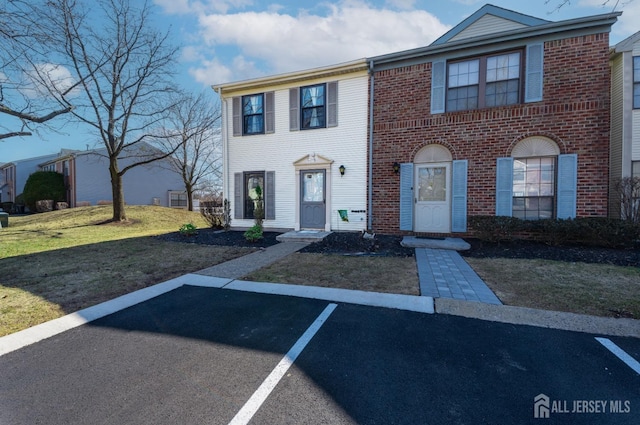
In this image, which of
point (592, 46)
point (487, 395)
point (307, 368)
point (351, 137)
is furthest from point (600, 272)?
point (351, 137)

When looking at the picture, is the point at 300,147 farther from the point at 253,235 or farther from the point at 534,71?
the point at 534,71

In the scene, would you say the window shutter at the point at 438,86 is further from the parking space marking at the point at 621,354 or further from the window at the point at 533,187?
the parking space marking at the point at 621,354

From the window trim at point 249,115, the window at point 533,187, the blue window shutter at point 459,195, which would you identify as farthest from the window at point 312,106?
the window at point 533,187

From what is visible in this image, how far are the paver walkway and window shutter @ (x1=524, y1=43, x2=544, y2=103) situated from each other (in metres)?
5.16

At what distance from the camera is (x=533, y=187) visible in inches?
318

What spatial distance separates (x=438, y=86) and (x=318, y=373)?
898cm

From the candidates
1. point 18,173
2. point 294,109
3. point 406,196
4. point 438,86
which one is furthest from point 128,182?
point 438,86

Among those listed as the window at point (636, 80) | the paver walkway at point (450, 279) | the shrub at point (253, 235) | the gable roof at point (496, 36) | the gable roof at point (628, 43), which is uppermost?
the gable roof at point (496, 36)

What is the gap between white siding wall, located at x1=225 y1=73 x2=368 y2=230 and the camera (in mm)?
9719

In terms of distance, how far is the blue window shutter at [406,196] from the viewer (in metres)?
9.05

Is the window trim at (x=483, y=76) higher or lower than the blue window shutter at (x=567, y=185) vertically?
higher

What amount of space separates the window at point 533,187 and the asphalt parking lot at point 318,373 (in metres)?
6.10

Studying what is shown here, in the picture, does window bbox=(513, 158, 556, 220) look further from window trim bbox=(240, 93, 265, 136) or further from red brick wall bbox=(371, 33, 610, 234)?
window trim bbox=(240, 93, 265, 136)

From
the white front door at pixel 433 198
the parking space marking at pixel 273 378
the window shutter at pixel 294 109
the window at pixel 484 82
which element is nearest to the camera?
the parking space marking at pixel 273 378
